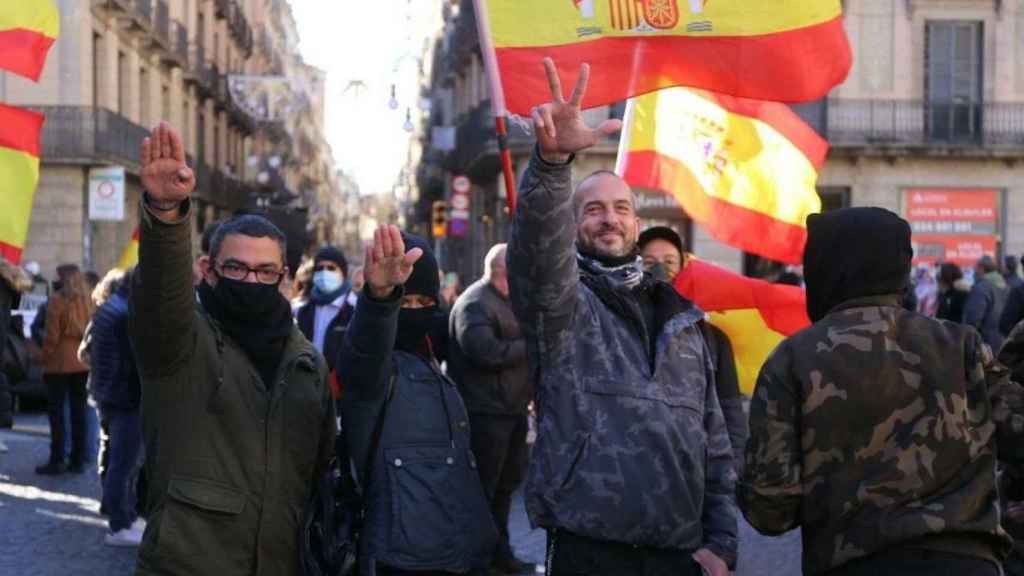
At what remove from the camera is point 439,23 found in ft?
196

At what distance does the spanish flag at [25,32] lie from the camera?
7211mm

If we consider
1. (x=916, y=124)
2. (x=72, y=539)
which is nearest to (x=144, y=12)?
(x=916, y=124)

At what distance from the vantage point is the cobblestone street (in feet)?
25.3

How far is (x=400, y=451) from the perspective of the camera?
393cm

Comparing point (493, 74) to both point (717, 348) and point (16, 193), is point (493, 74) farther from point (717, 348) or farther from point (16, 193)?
point (16, 193)

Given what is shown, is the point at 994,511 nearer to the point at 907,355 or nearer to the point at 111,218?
the point at 907,355

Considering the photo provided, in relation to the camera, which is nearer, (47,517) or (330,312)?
(330,312)

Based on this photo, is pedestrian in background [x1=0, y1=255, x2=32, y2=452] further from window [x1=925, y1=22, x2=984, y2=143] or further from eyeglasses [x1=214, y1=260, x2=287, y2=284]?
window [x1=925, y1=22, x2=984, y2=143]

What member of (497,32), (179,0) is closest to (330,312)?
(497,32)

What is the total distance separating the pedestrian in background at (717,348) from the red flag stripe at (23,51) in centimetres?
→ 348

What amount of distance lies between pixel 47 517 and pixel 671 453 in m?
6.79

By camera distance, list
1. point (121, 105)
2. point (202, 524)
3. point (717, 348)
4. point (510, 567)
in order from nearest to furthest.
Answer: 1. point (202, 524)
2. point (717, 348)
3. point (510, 567)
4. point (121, 105)

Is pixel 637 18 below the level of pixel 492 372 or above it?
above

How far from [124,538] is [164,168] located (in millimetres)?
5502
